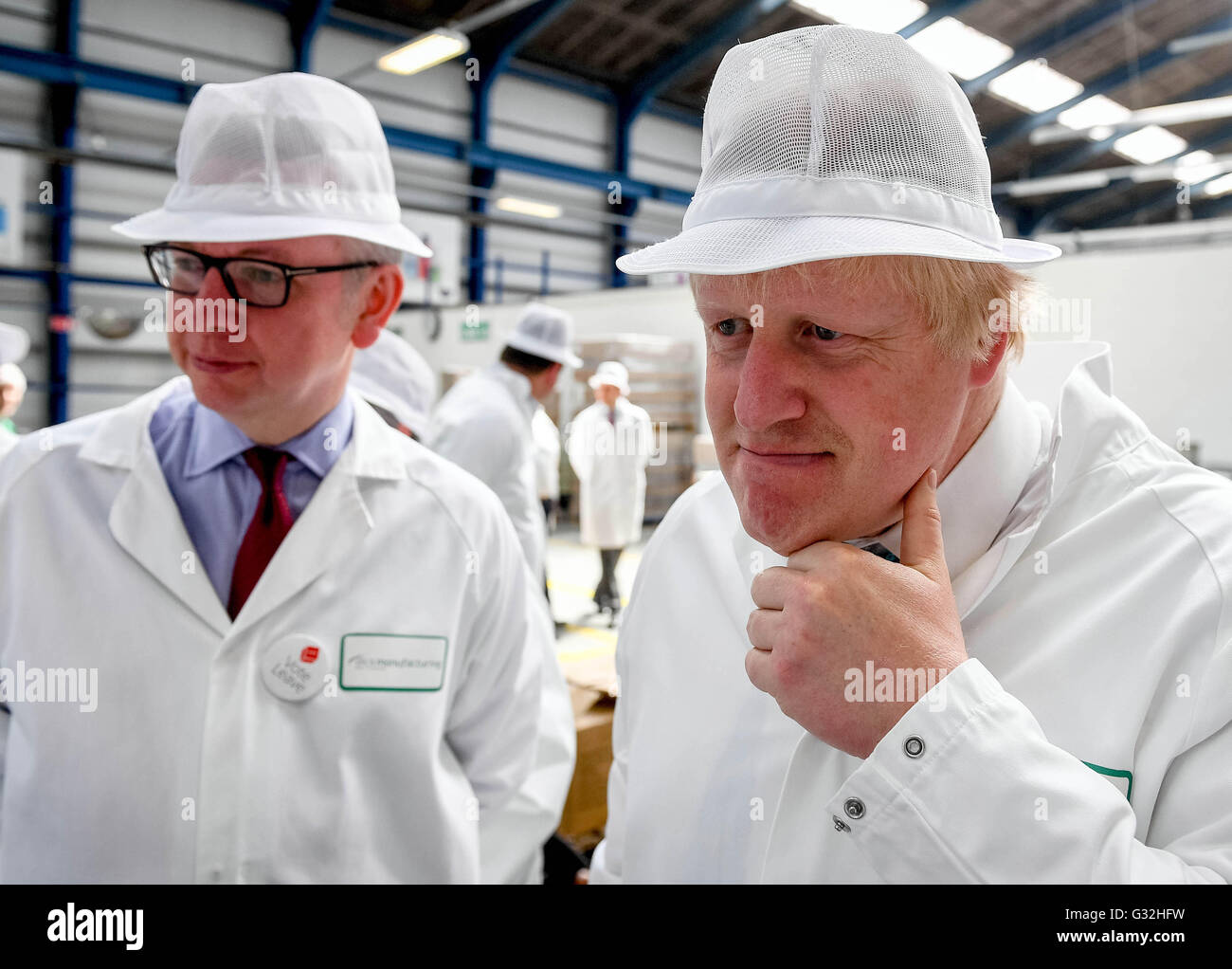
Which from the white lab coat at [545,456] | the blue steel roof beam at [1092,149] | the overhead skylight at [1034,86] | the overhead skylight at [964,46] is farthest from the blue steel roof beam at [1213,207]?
the white lab coat at [545,456]

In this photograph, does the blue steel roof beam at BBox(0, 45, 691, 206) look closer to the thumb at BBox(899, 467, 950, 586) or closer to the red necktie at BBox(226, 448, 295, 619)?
the red necktie at BBox(226, 448, 295, 619)

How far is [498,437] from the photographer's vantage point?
4070mm

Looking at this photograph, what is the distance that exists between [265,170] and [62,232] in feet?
34.9

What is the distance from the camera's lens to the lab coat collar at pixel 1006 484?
881 mm

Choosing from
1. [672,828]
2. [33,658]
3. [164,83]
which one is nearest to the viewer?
[672,828]

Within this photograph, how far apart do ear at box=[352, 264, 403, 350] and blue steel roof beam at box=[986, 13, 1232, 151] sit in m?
11.5

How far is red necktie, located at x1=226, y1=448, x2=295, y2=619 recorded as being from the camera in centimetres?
129

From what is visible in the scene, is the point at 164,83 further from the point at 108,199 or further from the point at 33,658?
the point at 33,658

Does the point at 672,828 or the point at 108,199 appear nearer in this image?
the point at 672,828

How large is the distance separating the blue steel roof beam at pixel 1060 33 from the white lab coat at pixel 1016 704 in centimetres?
1176

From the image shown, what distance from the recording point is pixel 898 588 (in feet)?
2.48

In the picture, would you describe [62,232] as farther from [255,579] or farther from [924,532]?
[924,532]

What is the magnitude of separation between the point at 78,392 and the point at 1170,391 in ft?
37.2
